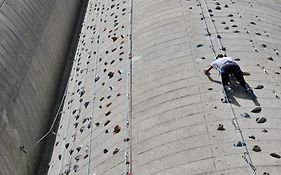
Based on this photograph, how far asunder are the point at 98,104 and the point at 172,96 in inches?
119

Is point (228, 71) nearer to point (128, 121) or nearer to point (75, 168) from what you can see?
point (128, 121)

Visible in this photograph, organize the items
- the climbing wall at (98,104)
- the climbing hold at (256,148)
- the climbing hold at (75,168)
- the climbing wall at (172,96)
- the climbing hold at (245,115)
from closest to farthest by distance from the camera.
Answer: the climbing hold at (256,148)
the climbing wall at (172,96)
the climbing hold at (245,115)
the climbing wall at (98,104)
the climbing hold at (75,168)

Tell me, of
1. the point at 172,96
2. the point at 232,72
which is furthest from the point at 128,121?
the point at 232,72

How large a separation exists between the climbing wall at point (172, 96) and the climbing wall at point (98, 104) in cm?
4

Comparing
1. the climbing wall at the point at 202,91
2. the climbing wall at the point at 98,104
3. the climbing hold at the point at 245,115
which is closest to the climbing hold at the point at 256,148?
the climbing wall at the point at 202,91

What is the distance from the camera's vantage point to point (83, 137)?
A: 54.1 feet

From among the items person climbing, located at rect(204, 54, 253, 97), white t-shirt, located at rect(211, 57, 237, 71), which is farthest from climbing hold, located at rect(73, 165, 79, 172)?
white t-shirt, located at rect(211, 57, 237, 71)

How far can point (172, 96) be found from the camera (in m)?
15.6

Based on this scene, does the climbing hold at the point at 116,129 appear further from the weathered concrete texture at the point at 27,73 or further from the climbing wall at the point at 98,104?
the weathered concrete texture at the point at 27,73

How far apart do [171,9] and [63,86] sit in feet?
18.0

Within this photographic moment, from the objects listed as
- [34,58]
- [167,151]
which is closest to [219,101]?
[167,151]

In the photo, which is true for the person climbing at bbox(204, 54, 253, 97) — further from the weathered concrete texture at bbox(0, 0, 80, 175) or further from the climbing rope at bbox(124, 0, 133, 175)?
the weathered concrete texture at bbox(0, 0, 80, 175)

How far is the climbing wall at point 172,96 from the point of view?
1328cm

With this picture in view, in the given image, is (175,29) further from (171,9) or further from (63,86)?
(63,86)
